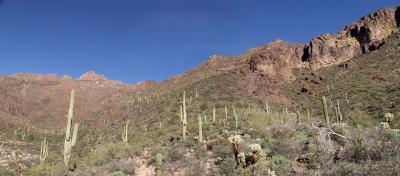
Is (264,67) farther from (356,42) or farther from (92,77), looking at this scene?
(92,77)

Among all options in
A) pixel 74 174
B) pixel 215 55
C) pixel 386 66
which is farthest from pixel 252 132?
pixel 215 55

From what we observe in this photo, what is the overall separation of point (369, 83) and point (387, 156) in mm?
→ 45167

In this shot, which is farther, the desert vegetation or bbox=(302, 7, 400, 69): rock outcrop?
bbox=(302, 7, 400, 69): rock outcrop

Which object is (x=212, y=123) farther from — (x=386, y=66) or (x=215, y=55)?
(x=215, y=55)

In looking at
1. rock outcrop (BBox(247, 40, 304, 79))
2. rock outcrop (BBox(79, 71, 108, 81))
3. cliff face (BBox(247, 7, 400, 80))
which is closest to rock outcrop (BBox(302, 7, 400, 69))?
cliff face (BBox(247, 7, 400, 80))

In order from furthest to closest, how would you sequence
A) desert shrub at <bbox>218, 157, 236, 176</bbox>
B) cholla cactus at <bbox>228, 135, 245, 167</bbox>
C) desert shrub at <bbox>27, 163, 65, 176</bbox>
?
1. desert shrub at <bbox>27, 163, 65, 176</bbox>
2. desert shrub at <bbox>218, 157, 236, 176</bbox>
3. cholla cactus at <bbox>228, 135, 245, 167</bbox>

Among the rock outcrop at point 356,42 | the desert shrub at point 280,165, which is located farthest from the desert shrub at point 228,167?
the rock outcrop at point 356,42

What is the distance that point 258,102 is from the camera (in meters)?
52.3

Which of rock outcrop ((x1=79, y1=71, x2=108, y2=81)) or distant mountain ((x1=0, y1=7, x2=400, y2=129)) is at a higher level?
rock outcrop ((x1=79, y1=71, x2=108, y2=81))

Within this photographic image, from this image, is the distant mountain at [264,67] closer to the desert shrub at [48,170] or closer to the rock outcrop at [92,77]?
the desert shrub at [48,170]

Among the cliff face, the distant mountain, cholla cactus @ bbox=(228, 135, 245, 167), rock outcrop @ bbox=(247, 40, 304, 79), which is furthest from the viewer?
the cliff face

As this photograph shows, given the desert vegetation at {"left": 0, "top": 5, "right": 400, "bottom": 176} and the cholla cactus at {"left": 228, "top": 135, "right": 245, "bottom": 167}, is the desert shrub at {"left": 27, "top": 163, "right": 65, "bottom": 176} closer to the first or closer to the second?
the desert vegetation at {"left": 0, "top": 5, "right": 400, "bottom": 176}

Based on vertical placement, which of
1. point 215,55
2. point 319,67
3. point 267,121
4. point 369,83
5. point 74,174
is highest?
point 215,55

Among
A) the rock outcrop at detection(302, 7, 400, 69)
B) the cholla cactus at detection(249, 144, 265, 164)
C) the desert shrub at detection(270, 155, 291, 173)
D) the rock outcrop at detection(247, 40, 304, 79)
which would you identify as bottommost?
the desert shrub at detection(270, 155, 291, 173)
